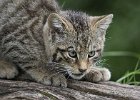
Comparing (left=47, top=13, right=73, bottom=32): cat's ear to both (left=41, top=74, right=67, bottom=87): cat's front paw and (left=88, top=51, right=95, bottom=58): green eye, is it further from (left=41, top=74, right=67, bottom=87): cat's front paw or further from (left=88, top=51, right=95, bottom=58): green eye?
(left=41, top=74, right=67, bottom=87): cat's front paw

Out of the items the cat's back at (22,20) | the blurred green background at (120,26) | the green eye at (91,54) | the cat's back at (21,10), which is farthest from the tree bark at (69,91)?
the blurred green background at (120,26)

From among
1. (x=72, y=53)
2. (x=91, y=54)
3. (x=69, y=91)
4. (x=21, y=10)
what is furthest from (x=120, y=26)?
(x=69, y=91)

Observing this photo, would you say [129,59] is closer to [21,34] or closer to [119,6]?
[119,6]

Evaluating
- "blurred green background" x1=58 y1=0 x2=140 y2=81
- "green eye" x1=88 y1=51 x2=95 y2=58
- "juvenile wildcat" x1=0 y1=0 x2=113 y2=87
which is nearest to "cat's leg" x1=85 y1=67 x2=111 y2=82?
"juvenile wildcat" x1=0 y1=0 x2=113 y2=87

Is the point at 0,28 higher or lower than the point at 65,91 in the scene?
higher

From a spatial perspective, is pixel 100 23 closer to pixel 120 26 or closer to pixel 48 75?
pixel 48 75

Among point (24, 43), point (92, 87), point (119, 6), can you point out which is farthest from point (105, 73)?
point (119, 6)

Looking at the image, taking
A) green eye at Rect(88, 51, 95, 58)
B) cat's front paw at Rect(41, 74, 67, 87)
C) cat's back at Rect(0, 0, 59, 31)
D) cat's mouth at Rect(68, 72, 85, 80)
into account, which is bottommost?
cat's front paw at Rect(41, 74, 67, 87)
